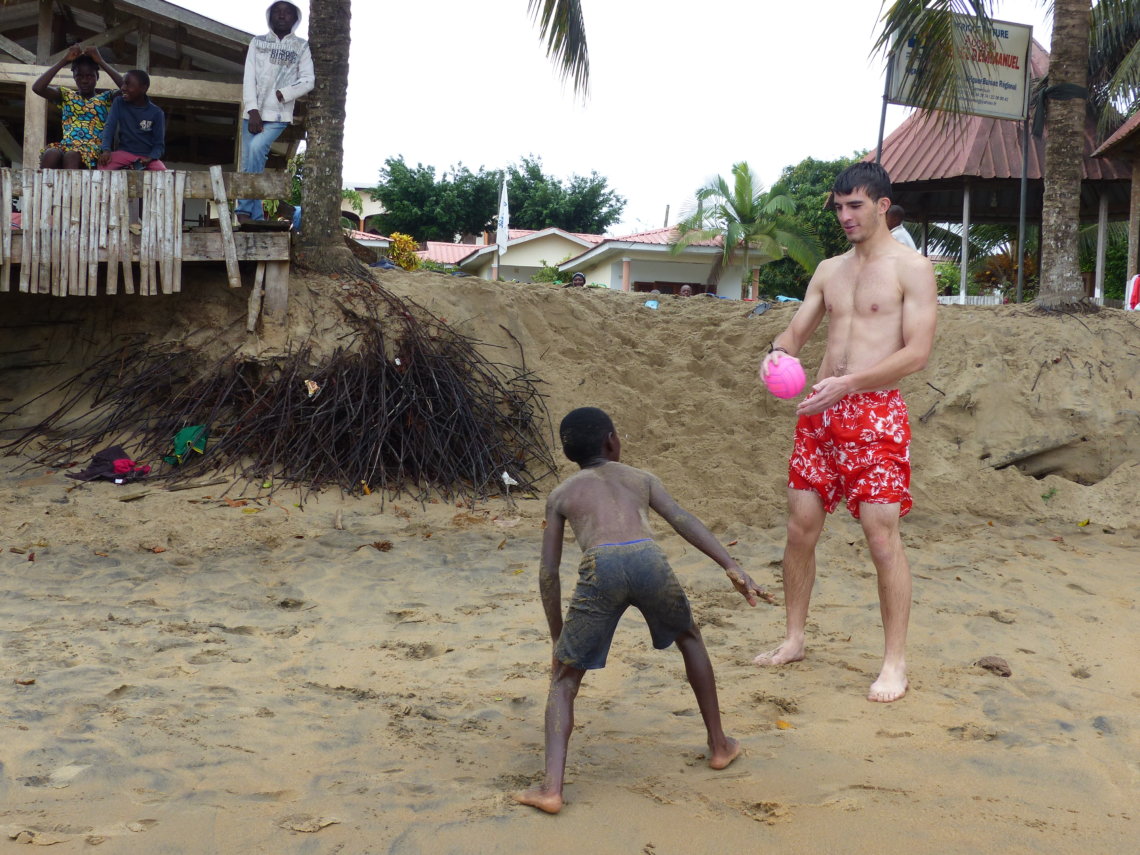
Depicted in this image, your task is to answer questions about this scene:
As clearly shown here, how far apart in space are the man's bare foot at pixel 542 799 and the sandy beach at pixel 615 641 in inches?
1.2

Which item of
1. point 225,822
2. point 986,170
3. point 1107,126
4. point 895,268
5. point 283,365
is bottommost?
point 225,822

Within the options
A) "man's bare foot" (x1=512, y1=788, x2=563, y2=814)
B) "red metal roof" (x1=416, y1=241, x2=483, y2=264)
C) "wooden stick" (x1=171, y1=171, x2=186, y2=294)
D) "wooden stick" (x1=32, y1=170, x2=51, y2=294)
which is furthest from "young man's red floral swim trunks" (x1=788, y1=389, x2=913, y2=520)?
"red metal roof" (x1=416, y1=241, x2=483, y2=264)

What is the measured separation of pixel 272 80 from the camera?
7.70m

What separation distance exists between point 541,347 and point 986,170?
9.70 m

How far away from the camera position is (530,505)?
6.78 metres

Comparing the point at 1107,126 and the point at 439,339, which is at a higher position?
the point at 1107,126

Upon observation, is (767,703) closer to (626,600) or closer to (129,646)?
(626,600)

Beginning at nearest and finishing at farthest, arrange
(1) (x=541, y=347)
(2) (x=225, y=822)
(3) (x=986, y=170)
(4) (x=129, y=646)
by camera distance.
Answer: (2) (x=225, y=822) < (4) (x=129, y=646) < (1) (x=541, y=347) < (3) (x=986, y=170)

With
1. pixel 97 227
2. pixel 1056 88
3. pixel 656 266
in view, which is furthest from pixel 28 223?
pixel 656 266

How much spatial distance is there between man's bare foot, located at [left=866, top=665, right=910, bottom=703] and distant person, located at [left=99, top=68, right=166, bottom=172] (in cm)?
620

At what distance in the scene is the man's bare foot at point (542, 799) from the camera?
267 cm

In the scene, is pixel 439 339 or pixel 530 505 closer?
pixel 530 505

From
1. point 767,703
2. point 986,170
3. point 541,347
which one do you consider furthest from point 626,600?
point 986,170

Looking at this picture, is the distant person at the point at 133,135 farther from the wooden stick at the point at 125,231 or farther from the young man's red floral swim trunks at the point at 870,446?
the young man's red floral swim trunks at the point at 870,446
